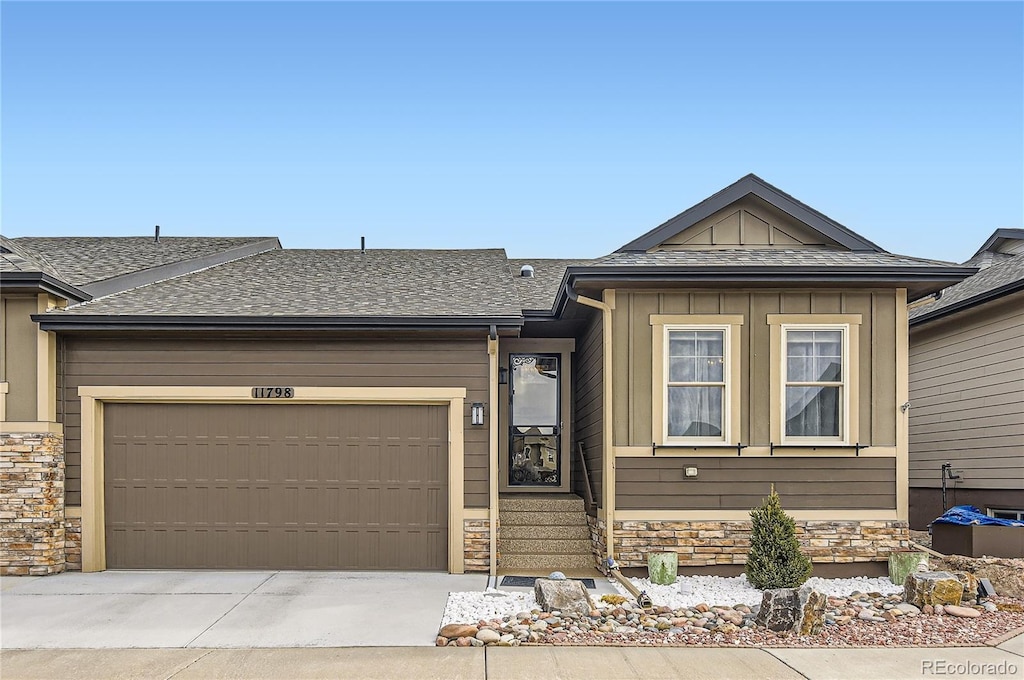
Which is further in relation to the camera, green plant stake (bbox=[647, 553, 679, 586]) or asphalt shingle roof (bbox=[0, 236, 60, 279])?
asphalt shingle roof (bbox=[0, 236, 60, 279])

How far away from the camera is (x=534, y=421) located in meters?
11.7

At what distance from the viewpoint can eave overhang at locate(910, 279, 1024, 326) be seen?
9.53 meters

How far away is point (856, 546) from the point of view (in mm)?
8703

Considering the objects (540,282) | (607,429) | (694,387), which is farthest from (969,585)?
(540,282)

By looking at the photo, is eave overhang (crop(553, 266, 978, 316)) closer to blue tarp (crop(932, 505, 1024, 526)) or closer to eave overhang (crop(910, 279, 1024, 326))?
eave overhang (crop(910, 279, 1024, 326))

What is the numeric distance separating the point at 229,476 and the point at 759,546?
5975 millimetres

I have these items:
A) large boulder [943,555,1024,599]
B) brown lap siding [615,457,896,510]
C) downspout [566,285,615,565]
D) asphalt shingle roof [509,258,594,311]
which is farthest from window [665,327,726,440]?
large boulder [943,555,1024,599]

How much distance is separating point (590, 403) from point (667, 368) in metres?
1.61

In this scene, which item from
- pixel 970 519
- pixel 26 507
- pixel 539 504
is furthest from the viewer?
pixel 539 504

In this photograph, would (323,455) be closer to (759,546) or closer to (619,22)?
(759,546)

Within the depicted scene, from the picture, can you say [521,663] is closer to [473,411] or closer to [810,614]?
[810,614]

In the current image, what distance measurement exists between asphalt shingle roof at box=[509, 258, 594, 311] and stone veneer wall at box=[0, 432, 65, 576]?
5.96 meters

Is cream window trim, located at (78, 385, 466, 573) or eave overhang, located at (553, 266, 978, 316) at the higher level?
eave overhang, located at (553, 266, 978, 316)

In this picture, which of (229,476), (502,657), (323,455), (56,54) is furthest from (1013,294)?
(56,54)
